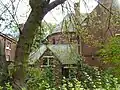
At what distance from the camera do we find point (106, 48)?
18484 mm

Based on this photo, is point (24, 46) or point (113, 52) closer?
point (24, 46)

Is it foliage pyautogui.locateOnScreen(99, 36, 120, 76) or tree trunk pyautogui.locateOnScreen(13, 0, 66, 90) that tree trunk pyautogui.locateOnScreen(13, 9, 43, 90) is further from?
foliage pyautogui.locateOnScreen(99, 36, 120, 76)

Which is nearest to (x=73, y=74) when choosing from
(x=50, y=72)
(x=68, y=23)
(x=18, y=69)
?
(x=50, y=72)

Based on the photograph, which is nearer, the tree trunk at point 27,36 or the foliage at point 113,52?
the tree trunk at point 27,36

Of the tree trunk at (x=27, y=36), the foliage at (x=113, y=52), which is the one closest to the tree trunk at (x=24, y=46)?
the tree trunk at (x=27, y=36)

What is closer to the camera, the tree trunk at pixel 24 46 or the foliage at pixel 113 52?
the tree trunk at pixel 24 46

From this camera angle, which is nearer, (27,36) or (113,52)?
(27,36)

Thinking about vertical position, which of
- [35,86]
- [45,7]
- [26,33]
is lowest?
[35,86]

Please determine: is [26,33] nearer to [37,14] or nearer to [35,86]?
[37,14]

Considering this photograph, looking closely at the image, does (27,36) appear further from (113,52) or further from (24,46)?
(113,52)

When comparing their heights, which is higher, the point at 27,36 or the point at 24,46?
the point at 27,36

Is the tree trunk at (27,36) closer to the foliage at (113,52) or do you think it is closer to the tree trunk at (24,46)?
the tree trunk at (24,46)

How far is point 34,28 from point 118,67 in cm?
1197

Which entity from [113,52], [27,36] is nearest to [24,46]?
[27,36]
